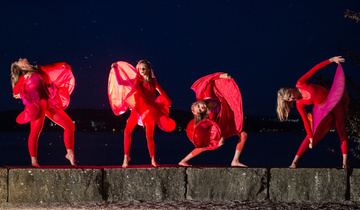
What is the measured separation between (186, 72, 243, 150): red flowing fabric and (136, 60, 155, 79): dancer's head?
2.51ft

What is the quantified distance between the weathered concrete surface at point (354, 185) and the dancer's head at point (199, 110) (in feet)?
8.01

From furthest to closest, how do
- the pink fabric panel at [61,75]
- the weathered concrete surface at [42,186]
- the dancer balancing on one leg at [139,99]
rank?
1. the pink fabric panel at [61,75]
2. the dancer balancing on one leg at [139,99]
3. the weathered concrete surface at [42,186]

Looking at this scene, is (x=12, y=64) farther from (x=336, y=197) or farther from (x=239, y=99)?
(x=336, y=197)

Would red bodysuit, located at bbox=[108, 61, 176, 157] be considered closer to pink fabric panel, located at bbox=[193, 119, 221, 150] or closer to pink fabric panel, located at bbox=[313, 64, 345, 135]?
pink fabric panel, located at bbox=[193, 119, 221, 150]

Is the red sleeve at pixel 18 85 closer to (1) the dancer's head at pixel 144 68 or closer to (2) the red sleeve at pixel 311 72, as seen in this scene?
(1) the dancer's head at pixel 144 68

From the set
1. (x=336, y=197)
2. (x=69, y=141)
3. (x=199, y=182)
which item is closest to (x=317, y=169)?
(x=336, y=197)

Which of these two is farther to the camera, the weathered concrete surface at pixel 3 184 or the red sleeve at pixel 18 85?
the red sleeve at pixel 18 85

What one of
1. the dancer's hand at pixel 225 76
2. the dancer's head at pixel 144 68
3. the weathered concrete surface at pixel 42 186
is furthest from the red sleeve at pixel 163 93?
the weathered concrete surface at pixel 42 186

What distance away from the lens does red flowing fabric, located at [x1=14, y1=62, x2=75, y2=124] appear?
6.55m

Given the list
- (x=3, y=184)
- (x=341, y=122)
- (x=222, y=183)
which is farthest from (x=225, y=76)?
(x=3, y=184)

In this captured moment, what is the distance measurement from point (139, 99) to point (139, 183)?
1.29m

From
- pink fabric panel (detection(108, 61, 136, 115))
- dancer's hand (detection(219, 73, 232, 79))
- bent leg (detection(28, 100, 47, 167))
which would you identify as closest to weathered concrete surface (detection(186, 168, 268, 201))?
dancer's hand (detection(219, 73, 232, 79))

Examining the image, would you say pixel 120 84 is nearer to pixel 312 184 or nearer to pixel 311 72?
pixel 311 72

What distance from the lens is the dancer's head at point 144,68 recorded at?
6695mm
